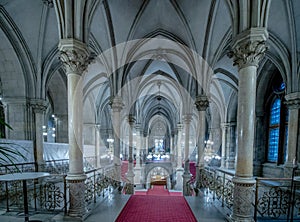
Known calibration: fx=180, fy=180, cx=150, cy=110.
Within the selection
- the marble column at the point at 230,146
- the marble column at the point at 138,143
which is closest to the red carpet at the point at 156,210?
the marble column at the point at 230,146

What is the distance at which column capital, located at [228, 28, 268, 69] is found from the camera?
3746 millimetres

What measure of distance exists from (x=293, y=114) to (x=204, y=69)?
407cm

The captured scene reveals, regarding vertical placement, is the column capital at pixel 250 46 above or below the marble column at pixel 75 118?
above

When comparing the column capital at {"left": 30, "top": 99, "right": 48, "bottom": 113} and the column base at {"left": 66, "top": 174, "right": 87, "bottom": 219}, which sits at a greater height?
the column capital at {"left": 30, "top": 99, "right": 48, "bottom": 113}

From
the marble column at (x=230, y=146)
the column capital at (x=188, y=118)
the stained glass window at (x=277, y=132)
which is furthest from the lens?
the marble column at (x=230, y=146)

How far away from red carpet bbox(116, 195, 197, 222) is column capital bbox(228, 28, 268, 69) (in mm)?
3902

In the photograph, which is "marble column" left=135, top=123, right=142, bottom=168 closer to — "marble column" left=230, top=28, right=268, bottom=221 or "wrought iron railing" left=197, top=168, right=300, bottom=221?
"wrought iron railing" left=197, top=168, right=300, bottom=221

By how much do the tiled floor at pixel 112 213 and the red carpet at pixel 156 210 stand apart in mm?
174

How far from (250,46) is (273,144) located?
32.0ft

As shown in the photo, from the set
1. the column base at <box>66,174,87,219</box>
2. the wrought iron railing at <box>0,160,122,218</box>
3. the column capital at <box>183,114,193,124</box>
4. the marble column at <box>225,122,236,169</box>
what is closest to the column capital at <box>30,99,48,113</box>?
the wrought iron railing at <box>0,160,122,218</box>

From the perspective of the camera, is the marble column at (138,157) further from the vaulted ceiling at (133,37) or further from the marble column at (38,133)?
the marble column at (38,133)

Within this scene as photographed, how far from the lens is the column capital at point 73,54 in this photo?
4.18 metres

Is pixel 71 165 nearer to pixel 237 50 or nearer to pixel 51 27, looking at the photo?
pixel 237 50

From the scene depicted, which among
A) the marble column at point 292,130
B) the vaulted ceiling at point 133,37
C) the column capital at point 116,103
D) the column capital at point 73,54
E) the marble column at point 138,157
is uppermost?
the vaulted ceiling at point 133,37
